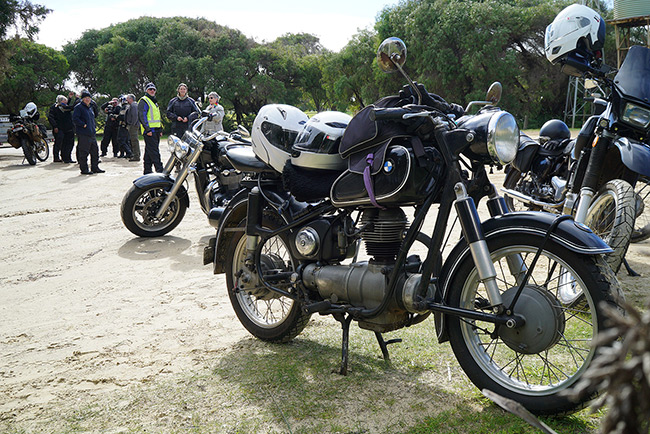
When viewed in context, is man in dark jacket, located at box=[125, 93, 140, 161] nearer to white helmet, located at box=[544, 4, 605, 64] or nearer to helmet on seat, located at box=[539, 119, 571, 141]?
helmet on seat, located at box=[539, 119, 571, 141]

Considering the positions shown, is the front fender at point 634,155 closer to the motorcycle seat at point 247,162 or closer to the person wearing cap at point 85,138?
the motorcycle seat at point 247,162

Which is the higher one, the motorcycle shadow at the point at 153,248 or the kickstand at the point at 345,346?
the kickstand at the point at 345,346

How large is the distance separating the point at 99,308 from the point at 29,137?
47.0ft

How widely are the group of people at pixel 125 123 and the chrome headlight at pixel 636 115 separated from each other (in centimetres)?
635

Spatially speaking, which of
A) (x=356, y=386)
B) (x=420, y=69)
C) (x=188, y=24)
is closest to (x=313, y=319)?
(x=356, y=386)

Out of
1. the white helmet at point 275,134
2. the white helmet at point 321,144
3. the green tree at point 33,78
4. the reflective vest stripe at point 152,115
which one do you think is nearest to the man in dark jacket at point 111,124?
the reflective vest stripe at point 152,115

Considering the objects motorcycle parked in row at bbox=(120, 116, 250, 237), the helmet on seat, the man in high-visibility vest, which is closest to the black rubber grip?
motorcycle parked in row at bbox=(120, 116, 250, 237)

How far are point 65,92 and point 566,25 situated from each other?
4218 centimetres

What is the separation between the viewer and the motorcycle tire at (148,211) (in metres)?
7.54

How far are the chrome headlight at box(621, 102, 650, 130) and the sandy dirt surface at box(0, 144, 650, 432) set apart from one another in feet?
4.34

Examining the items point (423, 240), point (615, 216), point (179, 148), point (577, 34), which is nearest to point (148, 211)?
point (179, 148)

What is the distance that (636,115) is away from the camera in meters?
4.57

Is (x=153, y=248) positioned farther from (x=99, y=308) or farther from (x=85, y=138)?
(x=85, y=138)

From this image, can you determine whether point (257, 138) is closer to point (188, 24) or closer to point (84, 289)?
point (84, 289)
